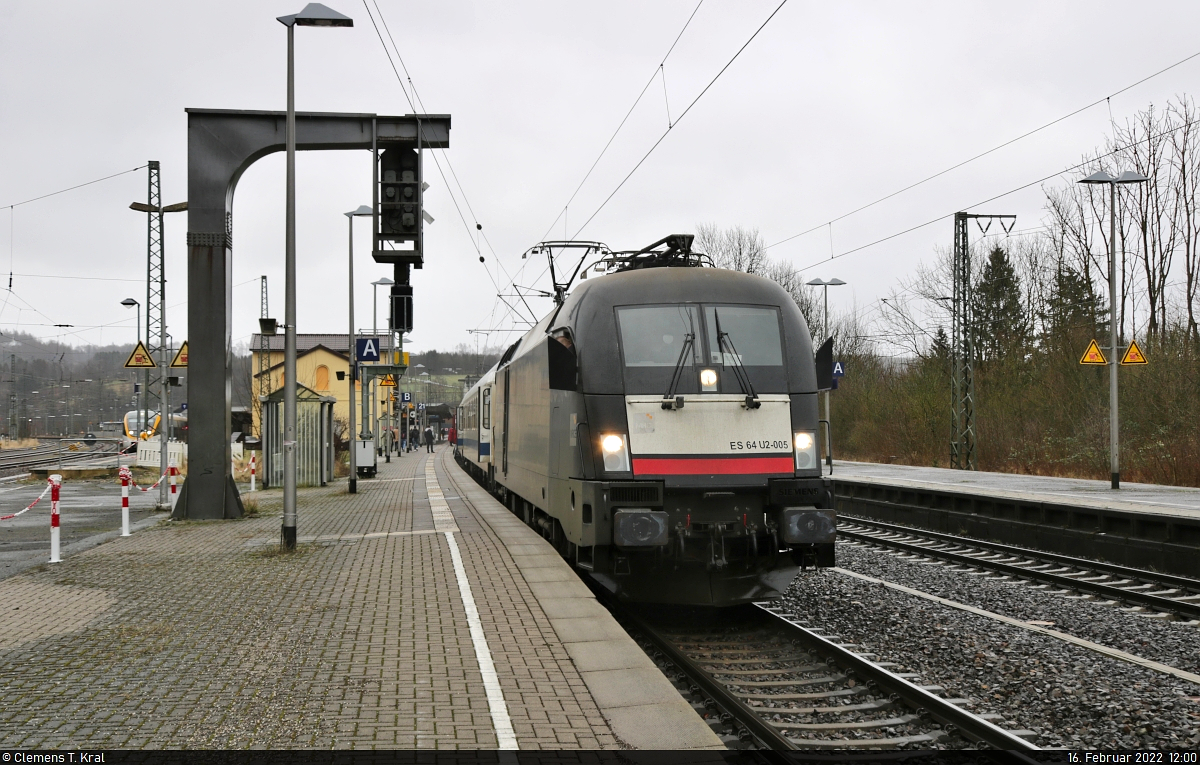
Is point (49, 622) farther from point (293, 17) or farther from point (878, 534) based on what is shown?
point (878, 534)

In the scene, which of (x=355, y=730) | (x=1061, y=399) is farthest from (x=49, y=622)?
(x=1061, y=399)

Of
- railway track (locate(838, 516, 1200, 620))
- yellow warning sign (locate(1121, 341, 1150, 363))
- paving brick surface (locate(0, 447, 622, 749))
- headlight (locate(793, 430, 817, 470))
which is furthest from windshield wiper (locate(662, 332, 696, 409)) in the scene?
yellow warning sign (locate(1121, 341, 1150, 363))

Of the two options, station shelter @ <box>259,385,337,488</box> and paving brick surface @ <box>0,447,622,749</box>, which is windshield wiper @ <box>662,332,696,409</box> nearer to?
paving brick surface @ <box>0,447,622,749</box>

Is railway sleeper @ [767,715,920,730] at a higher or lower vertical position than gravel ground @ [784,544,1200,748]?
higher

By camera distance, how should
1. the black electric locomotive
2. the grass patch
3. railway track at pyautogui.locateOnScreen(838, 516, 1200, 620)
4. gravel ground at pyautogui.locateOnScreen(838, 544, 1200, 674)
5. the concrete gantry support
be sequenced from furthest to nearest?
Answer: the concrete gantry support, the grass patch, railway track at pyautogui.locateOnScreen(838, 516, 1200, 620), the black electric locomotive, gravel ground at pyautogui.locateOnScreen(838, 544, 1200, 674)

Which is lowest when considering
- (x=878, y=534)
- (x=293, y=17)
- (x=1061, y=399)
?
(x=878, y=534)

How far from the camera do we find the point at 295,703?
5.35 meters

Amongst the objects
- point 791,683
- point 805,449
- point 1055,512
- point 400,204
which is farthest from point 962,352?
point 791,683

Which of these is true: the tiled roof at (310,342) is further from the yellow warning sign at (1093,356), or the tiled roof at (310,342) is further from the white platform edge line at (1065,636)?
the white platform edge line at (1065,636)

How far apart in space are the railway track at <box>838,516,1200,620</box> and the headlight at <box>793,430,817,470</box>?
156 inches

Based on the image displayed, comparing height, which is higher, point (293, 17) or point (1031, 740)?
point (293, 17)

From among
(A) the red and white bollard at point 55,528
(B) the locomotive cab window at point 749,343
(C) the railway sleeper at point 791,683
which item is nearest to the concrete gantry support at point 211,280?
(A) the red and white bollard at point 55,528

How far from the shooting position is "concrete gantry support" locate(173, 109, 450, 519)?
1605 cm

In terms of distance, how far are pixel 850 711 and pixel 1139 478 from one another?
19.8 m
